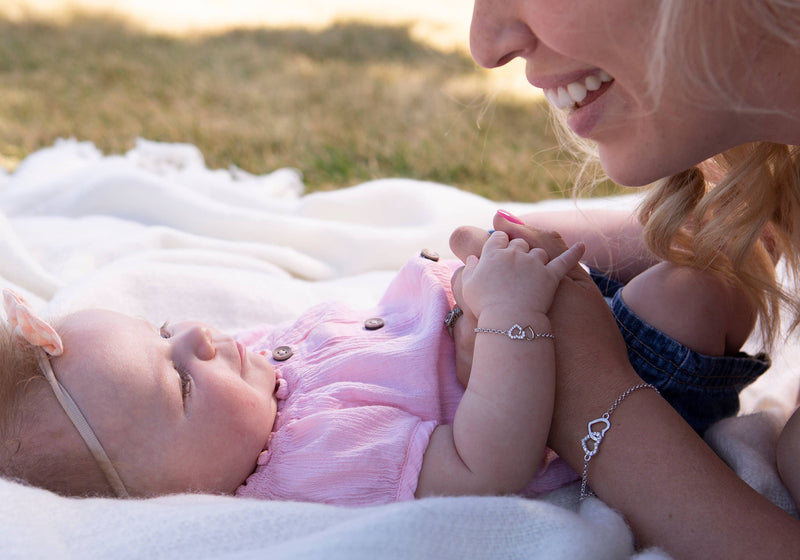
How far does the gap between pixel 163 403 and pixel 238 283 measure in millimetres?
684

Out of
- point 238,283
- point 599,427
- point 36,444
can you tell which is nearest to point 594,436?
point 599,427

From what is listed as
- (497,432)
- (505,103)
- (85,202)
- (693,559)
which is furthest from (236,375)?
(505,103)

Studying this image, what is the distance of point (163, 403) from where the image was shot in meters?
1.19

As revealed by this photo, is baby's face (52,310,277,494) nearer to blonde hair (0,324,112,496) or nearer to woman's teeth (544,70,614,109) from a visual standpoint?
blonde hair (0,324,112,496)

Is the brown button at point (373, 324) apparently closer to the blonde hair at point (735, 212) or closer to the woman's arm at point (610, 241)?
the woman's arm at point (610, 241)

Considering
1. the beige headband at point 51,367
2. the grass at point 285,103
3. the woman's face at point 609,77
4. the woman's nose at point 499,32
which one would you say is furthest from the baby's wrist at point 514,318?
the grass at point 285,103

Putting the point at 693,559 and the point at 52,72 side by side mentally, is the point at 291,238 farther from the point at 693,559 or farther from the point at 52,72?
the point at 52,72

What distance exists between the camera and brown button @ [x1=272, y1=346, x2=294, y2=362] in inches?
56.4

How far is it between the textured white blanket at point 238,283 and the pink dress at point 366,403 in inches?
5.7

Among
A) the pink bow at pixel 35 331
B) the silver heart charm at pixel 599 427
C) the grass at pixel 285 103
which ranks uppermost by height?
the pink bow at pixel 35 331

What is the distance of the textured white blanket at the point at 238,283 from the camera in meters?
0.95

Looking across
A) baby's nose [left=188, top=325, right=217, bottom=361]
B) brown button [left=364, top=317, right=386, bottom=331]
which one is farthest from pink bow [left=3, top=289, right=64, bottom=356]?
brown button [left=364, top=317, right=386, bottom=331]

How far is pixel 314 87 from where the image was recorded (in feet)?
12.1

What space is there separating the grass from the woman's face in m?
1.44
